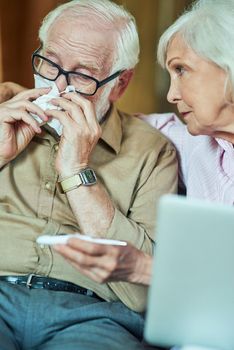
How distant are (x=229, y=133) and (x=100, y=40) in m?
0.45

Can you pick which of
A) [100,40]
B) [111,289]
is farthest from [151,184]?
[100,40]

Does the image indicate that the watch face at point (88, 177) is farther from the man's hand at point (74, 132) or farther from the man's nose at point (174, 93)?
the man's nose at point (174, 93)

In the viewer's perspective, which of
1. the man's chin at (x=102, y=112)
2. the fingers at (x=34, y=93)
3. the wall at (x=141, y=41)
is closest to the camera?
the fingers at (x=34, y=93)

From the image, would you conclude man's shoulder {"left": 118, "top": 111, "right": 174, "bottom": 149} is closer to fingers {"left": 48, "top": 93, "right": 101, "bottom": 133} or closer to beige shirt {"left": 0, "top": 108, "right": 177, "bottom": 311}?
beige shirt {"left": 0, "top": 108, "right": 177, "bottom": 311}

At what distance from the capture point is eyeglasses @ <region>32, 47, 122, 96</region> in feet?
5.37

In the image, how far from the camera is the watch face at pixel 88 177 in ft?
5.00

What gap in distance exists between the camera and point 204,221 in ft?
3.22

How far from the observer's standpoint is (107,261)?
1.20 m

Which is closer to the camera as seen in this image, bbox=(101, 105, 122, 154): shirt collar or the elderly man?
the elderly man

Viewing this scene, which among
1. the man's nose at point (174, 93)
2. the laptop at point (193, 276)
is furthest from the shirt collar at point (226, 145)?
the laptop at point (193, 276)

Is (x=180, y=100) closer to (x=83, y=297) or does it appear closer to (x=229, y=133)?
(x=229, y=133)

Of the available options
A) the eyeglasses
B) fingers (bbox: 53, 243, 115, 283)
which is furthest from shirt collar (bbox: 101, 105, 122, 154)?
fingers (bbox: 53, 243, 115, 283)

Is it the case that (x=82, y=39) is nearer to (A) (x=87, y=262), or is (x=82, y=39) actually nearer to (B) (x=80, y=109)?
(B) (x=80, y=109)

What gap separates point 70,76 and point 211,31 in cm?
41
